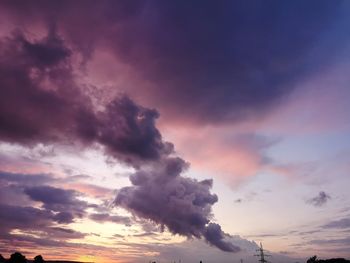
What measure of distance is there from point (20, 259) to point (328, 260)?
16068 cm

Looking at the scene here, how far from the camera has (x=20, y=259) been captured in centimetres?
18200

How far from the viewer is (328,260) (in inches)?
6919
